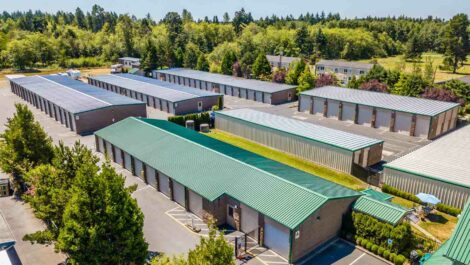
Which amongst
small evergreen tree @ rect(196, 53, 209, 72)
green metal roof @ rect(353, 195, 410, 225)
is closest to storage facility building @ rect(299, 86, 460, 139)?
green metal roof @ rect(353, 195, 410, 225)

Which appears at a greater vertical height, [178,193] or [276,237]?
[178,193]

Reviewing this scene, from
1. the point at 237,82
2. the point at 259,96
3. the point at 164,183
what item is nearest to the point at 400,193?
the point at 164,183

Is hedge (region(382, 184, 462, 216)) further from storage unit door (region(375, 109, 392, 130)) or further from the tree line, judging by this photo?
the tree line

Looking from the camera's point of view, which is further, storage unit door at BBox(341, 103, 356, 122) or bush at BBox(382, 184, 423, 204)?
storage unit door at BBox(341, 103, 356, 122)

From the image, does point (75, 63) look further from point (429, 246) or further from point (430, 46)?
point (430, 46)

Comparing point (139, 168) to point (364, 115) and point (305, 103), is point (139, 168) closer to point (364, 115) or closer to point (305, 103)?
point (364, 115)

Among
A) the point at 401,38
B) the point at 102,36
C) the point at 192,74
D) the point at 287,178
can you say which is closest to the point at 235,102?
the point at 192,74
